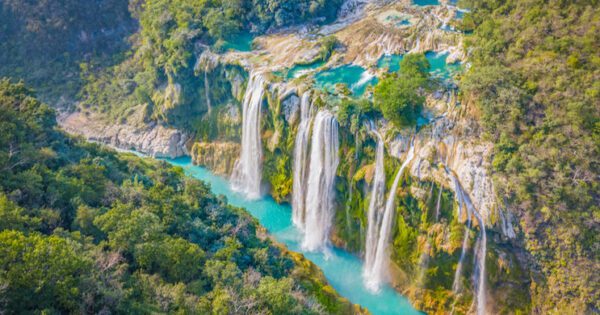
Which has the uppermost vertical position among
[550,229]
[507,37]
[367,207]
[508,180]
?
[507,37]

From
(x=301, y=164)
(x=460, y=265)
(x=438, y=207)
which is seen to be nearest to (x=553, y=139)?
Answer: (x=438, y=207)

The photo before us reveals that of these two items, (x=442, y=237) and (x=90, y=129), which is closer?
(x=442, y=237)

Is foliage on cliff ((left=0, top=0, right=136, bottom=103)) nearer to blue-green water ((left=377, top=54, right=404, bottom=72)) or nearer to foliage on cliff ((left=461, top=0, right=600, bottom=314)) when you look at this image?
blue-green water ((left=377, top=54, right=404, bottom=72))

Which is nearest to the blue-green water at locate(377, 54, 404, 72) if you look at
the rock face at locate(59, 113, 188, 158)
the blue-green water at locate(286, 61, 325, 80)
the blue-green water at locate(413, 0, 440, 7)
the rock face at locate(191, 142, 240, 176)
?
the blue-green water at locate(286, 61, 325, 80)

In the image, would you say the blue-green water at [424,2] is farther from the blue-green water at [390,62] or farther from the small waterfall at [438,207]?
the small waterfall at [438,207]

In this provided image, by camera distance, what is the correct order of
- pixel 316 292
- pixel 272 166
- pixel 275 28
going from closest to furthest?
pixel 316 292, pixel 272 166, pixel 275 28

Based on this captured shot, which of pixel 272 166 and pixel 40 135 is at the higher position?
pixel 40 135

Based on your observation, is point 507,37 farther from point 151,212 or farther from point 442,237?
point 151,212

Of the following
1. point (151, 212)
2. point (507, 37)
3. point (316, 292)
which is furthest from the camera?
point (507, 37)

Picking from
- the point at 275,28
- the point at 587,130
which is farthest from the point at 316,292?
the point at 275,28
